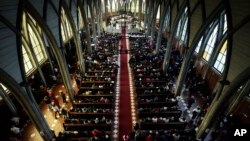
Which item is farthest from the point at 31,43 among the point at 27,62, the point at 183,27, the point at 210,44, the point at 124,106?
the point at 183,27

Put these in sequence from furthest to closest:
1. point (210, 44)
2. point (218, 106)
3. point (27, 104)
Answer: point (210, 44) → point (218, 106) → point (27, 104)

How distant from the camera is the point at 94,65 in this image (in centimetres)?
2642

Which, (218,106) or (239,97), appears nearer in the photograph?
(218,106)

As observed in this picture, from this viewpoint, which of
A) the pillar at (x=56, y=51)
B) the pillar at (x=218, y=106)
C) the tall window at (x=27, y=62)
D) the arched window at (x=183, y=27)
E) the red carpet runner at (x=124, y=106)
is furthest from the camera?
the arched window at (x=183, y=27)

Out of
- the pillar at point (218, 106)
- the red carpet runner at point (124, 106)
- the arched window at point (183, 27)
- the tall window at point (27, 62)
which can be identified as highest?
the arched window at point (183, 27)

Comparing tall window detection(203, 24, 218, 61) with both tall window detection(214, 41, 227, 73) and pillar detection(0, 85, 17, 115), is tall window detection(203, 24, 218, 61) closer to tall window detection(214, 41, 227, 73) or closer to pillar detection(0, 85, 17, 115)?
tall window detection(214, 41, 227, 73)

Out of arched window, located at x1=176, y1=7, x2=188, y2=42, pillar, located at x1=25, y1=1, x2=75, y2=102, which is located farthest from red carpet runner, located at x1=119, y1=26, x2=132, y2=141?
arched window, located at x1=176, y1=7, x2=188, y2=42

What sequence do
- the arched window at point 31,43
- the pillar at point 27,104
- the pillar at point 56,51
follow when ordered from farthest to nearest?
1. the arched window at point 31,43
2. the pillar at point 56,51
3. the pillar at point 27,104

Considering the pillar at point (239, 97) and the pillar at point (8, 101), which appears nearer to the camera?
the pillar at point (239, 97)

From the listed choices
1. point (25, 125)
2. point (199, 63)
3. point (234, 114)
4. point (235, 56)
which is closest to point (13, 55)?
point (25, 125)

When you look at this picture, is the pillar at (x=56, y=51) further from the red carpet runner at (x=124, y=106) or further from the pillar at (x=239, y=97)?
the pillar at (x=239, y=97)

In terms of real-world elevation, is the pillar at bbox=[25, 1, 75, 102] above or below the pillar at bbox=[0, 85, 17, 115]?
above

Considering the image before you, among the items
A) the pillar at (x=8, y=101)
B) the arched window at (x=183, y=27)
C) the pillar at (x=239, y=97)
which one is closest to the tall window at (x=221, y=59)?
the pillar at (x=239, y=97)

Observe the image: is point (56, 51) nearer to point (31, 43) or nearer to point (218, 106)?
point (31, 43)
